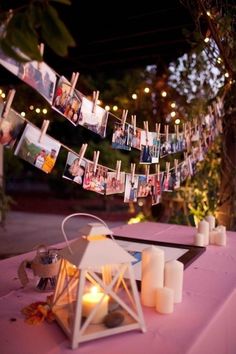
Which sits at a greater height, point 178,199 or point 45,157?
point 178,199

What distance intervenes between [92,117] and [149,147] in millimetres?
498

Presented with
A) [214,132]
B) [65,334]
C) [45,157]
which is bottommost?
[65,334]

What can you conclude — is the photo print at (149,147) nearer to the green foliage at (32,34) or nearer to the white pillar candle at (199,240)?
the white pillar candle at (199,240)

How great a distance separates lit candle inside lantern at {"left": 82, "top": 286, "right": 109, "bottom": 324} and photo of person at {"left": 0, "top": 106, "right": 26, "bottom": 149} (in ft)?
1.65

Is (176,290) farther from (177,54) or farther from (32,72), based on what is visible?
(177,54)

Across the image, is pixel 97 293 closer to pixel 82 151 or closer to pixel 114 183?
pixel 82 151

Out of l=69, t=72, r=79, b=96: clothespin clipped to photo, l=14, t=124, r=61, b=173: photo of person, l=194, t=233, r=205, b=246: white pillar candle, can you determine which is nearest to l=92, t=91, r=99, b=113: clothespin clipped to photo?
l=69, t=72, r=79, b=96: clothespin clipped to photo

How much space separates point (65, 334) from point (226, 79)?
233 centimetres

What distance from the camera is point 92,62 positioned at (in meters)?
4.13

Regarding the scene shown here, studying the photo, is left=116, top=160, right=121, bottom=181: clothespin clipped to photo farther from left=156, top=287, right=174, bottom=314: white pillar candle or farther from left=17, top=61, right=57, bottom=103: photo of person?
left=156, top=287, right=174, bottom=314: white pillar candle

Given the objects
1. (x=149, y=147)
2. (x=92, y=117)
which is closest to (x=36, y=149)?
(x=92, y=117)

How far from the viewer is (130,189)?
5.48 ft

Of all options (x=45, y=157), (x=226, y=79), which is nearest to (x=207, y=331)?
(x=45, y=157)

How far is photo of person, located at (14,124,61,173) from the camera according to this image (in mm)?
1065
